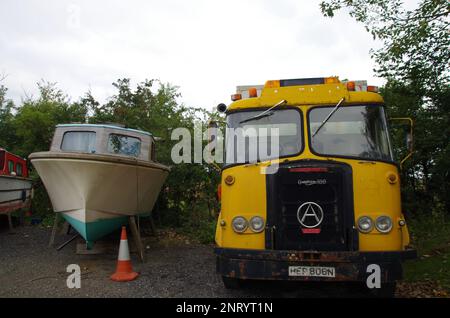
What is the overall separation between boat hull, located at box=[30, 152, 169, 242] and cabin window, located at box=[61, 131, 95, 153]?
79cm

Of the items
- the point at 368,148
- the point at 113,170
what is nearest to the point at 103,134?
the point at 113,170

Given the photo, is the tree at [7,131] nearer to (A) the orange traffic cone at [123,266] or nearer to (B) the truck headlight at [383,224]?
(A) the orange traffic cone at [123,266]

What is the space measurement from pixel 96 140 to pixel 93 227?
1.81m

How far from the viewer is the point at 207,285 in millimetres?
5008

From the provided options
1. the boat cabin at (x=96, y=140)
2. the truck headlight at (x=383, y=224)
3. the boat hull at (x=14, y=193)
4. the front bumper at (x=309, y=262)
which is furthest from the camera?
the boat hull at (x=14, y=193)

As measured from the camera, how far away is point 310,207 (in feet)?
13.4

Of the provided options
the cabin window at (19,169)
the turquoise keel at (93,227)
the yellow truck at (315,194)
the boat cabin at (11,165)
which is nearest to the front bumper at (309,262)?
the yellow truck at (315,194)

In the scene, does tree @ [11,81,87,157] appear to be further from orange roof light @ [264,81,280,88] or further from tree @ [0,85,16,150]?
orange roof light @ [264,81,280,88]

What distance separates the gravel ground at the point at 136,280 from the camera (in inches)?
183

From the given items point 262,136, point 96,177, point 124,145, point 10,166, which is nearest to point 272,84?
point 262,136

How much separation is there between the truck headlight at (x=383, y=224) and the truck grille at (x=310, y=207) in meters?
0.27

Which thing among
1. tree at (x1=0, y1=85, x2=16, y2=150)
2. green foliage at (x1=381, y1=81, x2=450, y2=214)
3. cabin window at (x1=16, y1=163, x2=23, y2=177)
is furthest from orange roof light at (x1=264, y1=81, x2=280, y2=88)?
tree at (x1=0, y1=85, x2=16, y2=150)

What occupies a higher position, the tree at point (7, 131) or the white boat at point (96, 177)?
the tree at point (7, 131)

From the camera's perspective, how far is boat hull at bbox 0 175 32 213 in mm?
8703
